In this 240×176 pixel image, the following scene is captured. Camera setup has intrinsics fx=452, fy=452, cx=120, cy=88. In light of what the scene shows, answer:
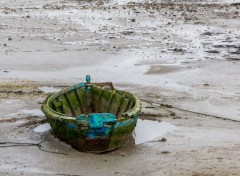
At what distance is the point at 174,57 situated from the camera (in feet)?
51.8

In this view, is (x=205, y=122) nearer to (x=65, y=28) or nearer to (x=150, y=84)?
(x=150, y=84)

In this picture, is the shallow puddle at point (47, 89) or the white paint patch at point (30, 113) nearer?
the white paint patch at point (30, 113)

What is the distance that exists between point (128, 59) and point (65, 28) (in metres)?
5.95

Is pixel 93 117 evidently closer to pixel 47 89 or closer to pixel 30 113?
pixel 30 113

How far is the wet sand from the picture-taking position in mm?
8109

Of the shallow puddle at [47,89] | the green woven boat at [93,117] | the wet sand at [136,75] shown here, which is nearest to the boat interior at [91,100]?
the green woven boat at [93,117]

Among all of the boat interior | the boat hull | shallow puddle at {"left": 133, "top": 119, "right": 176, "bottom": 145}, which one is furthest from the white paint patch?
shallow puddle at {"left": 133, "top": 119, "right": 176, "bottom": 145}

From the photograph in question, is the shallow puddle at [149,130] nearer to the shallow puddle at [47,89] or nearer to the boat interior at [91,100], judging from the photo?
the boat interior at [91,100]

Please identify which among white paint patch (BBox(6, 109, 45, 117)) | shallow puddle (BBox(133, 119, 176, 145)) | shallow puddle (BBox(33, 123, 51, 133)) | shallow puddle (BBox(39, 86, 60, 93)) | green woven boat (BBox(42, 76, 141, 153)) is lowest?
shallow puddle (BBox(133, 119, 176, 145))

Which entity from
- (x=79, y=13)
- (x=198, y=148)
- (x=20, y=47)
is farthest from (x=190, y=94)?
(x=79, y=13)

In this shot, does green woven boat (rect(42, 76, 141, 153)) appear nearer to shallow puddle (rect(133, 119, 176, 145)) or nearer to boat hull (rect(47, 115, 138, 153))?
boat hull (rect(47, 115, 138, 153))

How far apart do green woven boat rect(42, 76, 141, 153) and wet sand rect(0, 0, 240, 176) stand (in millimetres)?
276

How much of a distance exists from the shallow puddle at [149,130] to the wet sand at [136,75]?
0.56 ft

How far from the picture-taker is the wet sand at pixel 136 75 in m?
8.11
